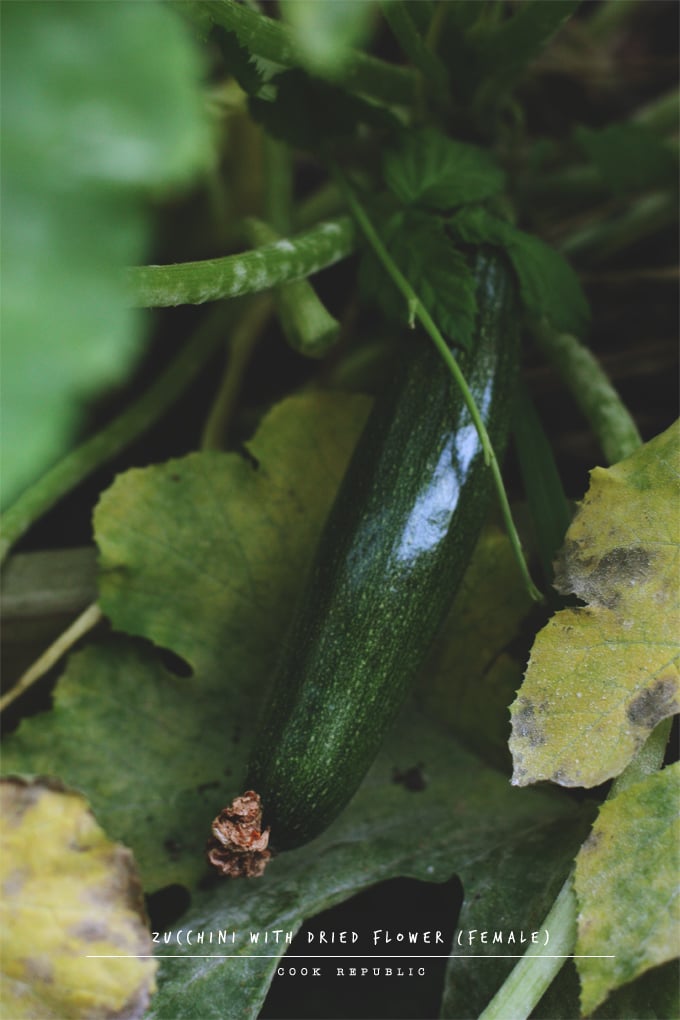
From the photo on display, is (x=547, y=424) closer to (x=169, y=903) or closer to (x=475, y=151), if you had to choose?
(x=475, y=151)

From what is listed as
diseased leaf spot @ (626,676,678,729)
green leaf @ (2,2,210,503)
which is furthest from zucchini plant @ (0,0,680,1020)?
green leaf @ (2,2,210,503)

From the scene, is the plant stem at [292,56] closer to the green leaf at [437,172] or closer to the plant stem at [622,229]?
the green leaf at [437,172]

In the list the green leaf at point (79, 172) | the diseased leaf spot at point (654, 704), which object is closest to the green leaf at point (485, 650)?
the diseased leaf spot at point (654, 704)

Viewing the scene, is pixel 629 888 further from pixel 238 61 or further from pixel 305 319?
pixel 238 61

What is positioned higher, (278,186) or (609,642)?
(278,186)

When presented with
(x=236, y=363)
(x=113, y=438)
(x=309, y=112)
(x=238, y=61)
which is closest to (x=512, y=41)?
(x=309, y=112)

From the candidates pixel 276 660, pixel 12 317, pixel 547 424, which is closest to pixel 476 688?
pixel 276 660
